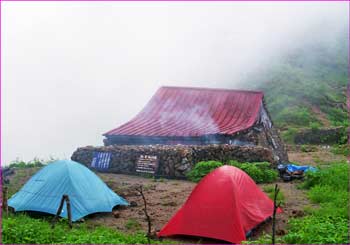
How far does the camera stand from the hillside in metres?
33.3

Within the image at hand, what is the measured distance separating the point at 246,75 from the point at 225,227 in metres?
37.6

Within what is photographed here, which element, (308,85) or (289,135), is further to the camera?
(308,85)

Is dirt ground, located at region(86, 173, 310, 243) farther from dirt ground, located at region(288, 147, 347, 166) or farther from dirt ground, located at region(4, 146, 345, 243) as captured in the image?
dirt ground, located at region(288, 147, 347, 166)

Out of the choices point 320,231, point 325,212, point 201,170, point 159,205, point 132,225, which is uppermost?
point 320,231

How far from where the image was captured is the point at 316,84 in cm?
4066

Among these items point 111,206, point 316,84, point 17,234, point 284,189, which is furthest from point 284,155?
point 316,84

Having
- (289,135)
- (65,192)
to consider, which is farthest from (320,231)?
(289,135)

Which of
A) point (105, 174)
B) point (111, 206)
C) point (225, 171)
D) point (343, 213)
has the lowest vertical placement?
point (105, 174)

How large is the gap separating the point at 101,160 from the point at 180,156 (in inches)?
146

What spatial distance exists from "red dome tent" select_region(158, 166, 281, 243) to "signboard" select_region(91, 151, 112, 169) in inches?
355

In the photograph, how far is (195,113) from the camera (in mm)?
21125

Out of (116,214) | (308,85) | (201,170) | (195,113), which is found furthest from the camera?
(308,85)

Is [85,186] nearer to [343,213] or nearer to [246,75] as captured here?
[343,213]

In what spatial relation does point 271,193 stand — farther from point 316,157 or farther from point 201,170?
point 316,157
